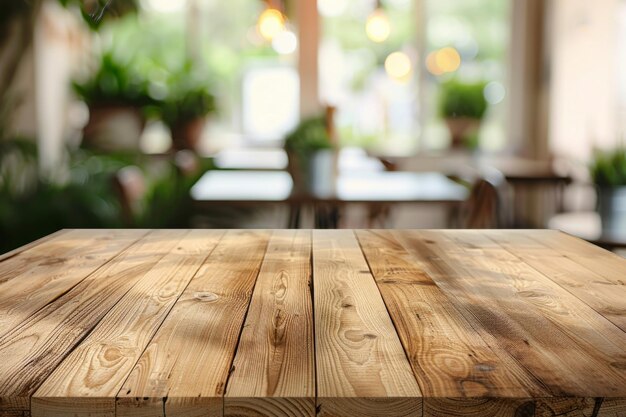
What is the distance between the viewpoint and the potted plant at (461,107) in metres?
6.87

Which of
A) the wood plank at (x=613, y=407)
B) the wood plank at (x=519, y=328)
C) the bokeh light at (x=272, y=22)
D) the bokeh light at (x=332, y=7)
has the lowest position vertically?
the wood plank at (x=613, y=407)

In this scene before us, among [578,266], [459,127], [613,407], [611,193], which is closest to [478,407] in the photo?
[613,407]

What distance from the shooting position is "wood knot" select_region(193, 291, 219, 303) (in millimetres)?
1414

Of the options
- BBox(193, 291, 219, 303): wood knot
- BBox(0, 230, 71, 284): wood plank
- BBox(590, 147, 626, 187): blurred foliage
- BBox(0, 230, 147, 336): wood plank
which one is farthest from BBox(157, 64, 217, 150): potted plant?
BBox(193, 291, 219, 303): wood knot

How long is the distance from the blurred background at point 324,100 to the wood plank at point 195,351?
2.19 m

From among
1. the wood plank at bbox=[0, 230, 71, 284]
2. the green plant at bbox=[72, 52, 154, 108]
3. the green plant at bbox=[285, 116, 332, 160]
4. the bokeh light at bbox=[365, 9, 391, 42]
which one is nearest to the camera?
the wood plank at bbox=[0, 230, 71, 284]

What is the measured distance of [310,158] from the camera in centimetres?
472

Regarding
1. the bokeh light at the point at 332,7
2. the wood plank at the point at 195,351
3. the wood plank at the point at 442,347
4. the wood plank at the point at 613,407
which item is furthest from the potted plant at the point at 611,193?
the bokeh light at the point at 332,7

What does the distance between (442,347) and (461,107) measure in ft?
19.6

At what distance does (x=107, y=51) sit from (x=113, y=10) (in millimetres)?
899

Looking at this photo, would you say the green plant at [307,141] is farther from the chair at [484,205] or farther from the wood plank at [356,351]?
the wood plank at [356,351]

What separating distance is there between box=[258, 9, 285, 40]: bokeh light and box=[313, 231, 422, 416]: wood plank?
348cm

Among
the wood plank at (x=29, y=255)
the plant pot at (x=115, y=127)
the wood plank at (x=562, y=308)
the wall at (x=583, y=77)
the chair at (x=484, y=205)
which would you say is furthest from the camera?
the plant pot at (x=115, y=127)

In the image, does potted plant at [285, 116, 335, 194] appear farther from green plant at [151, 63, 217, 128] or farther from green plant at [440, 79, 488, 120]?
green plant at [440, 79, 488, 120]
